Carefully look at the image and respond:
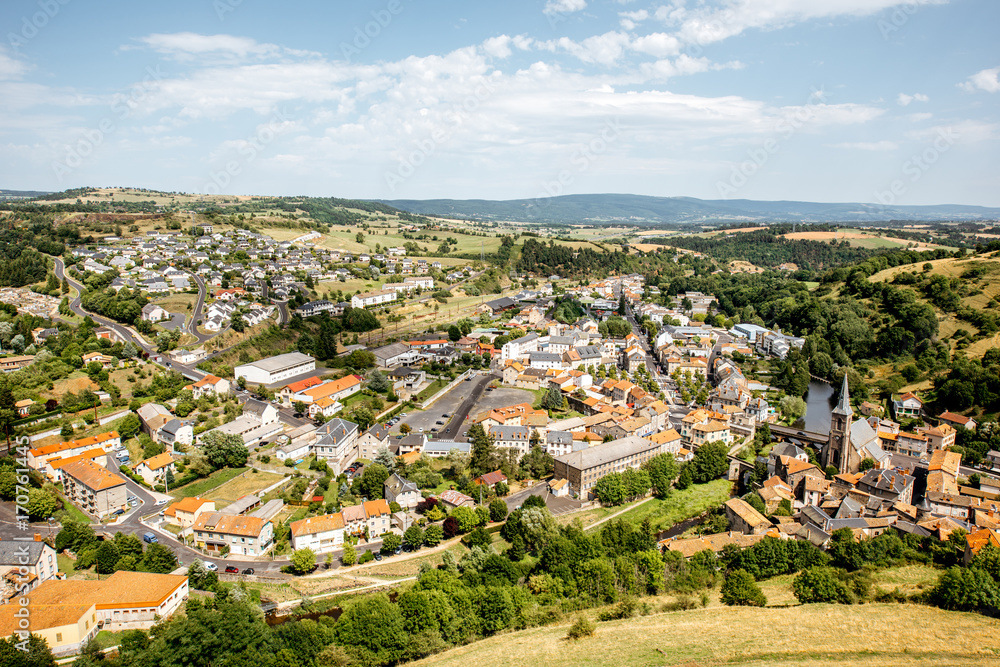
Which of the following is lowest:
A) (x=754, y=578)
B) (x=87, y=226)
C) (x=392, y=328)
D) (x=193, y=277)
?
(x=754, y=578)

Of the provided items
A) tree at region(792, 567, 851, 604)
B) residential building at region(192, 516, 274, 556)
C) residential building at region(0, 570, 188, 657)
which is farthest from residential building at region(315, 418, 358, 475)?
tree at region(792, 567, 851, 604)

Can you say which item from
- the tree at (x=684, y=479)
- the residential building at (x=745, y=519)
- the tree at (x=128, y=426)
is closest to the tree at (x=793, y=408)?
the tree at (x=684, y=479)

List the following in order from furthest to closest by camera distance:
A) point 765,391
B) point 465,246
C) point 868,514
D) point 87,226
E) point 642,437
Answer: point 465,246, point 87,226, point 765,391, point 642,437, point 868,514

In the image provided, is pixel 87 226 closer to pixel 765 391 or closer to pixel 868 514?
pixel 765 391

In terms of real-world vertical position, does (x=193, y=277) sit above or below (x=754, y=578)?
above

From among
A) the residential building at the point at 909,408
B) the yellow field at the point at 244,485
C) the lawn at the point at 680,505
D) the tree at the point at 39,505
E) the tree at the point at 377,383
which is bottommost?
the lawn at the point at 680,505

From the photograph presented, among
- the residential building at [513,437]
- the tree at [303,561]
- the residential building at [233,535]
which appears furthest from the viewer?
the residential building at [513,437]

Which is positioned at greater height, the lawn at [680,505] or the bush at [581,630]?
the bush at [581,630]

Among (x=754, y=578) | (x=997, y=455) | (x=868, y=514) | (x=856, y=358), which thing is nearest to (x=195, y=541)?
(x=754, y=578)

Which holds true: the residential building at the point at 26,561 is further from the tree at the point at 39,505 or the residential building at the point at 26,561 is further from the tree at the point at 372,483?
the tree at the point at 372,483
